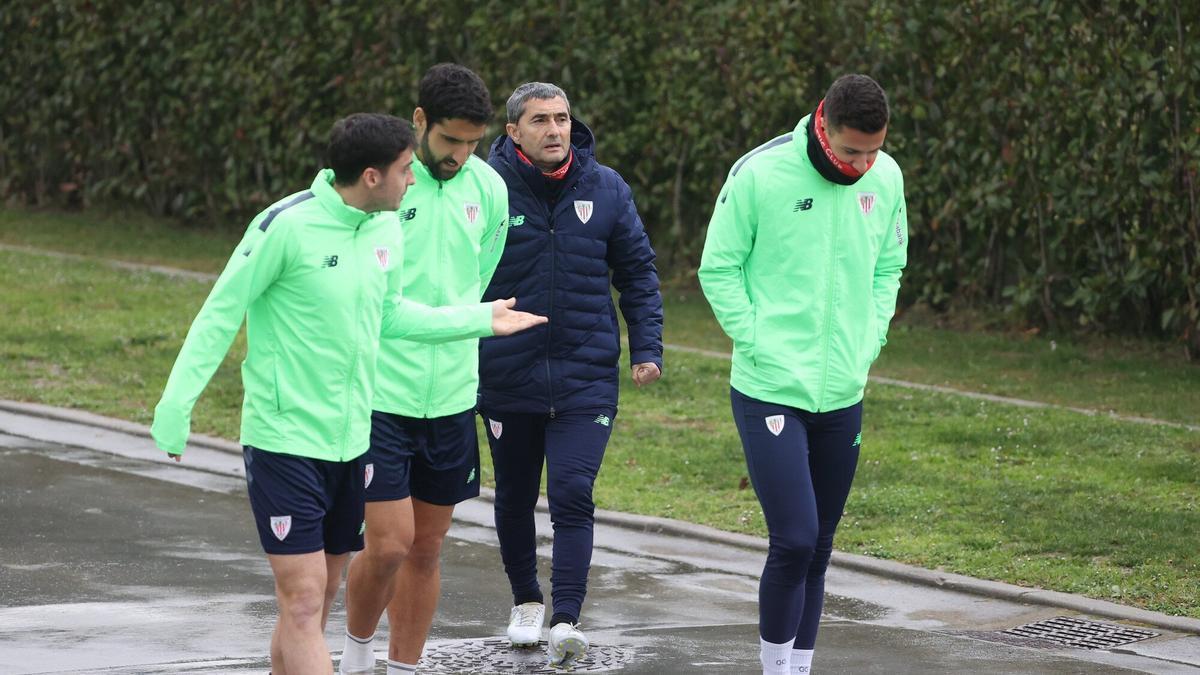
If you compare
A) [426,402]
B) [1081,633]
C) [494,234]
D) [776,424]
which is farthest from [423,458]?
[1081,633]

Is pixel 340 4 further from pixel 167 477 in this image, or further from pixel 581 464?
pixel 581 464

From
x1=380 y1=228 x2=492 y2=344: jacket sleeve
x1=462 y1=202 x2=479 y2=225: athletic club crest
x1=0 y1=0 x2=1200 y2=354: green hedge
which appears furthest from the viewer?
x1=0 y1=0 x2=1200 y2=354: green hedge

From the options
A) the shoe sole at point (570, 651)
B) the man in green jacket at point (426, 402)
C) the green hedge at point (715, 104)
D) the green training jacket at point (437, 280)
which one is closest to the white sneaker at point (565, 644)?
the shoe sole at point (570, 651)

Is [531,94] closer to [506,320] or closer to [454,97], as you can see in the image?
[454,97]

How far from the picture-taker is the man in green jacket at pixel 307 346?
4961 millimetres

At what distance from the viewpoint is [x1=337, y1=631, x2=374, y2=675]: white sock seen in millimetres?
5926

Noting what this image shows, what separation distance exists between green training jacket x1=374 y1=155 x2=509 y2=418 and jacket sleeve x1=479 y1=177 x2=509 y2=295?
0.03 metres

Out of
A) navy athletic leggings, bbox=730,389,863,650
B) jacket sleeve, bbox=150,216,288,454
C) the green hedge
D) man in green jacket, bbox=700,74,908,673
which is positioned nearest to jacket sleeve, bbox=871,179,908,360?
man in green jacket, bbox=700,74,908,673

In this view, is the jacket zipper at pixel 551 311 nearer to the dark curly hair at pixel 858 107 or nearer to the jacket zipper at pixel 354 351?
the dark curly hair at pixel 858 107

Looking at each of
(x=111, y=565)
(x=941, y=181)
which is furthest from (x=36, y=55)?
(x=111, y=565)

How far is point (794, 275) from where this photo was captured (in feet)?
19.1

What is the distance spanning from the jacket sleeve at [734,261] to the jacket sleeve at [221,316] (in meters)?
1.46

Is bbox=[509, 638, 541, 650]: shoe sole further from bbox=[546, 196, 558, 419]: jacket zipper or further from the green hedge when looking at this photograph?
the green hedge

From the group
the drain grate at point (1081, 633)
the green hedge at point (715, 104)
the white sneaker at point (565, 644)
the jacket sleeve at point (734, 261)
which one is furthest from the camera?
the green hedge at point (715, 104)
